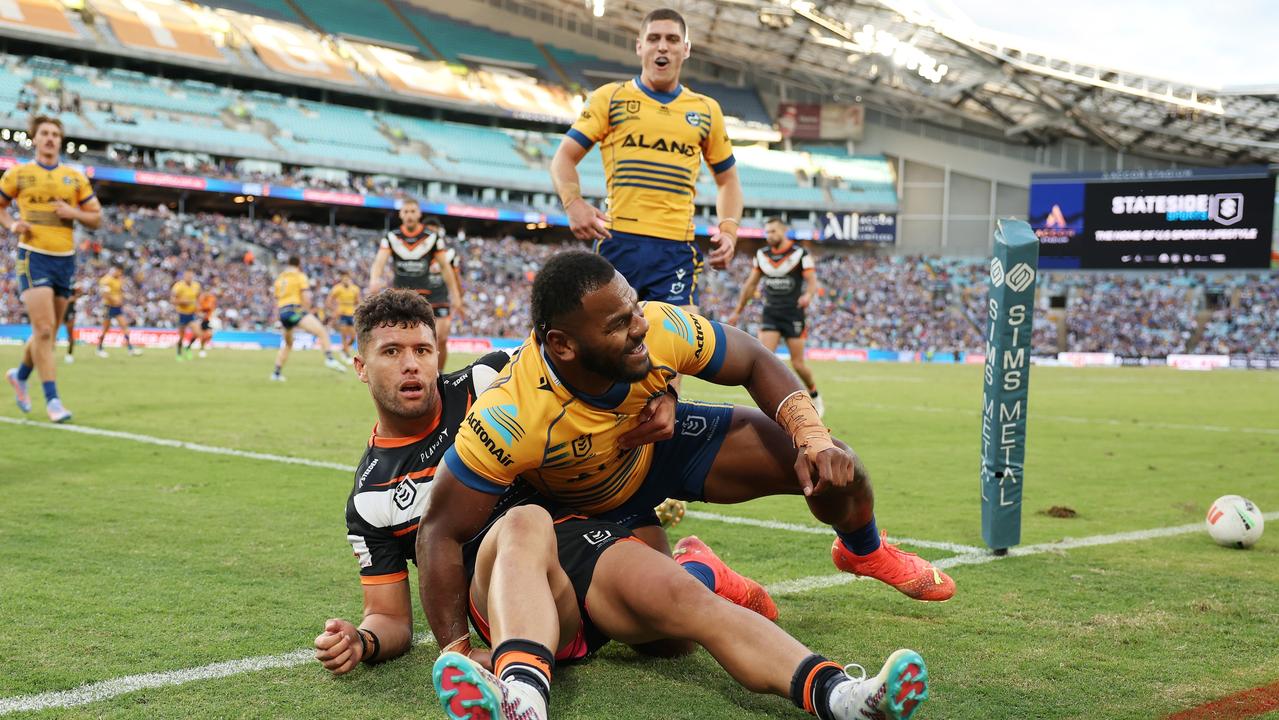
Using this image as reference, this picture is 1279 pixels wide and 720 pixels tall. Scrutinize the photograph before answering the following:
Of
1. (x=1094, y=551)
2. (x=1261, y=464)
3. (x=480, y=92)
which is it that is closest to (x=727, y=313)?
(x=480, y=92)

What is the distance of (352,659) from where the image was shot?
303 cm

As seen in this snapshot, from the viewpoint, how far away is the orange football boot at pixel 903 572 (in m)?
3.61

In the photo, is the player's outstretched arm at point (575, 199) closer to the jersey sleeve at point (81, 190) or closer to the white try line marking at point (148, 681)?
the white try line marking at point (148, 681)

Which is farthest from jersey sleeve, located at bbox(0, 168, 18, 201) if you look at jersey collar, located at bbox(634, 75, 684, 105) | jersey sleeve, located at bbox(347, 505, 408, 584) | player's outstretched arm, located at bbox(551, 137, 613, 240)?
jersey sleeve, located at bbox(347, 505, 408, 584)

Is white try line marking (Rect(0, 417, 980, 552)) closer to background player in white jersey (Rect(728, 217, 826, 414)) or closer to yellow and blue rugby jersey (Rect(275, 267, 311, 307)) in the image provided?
background player in white jersey (Rect(728, 217, 826, 414))

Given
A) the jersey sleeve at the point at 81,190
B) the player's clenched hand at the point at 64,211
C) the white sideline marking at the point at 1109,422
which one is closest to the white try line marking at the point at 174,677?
the player's clenched hand at the point at 64,211

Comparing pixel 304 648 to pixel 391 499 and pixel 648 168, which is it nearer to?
pixel 391 499

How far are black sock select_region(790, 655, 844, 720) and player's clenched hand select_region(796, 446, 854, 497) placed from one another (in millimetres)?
579

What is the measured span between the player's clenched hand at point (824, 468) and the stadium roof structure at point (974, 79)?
45.8 meters

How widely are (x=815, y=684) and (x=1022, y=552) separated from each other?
269cm

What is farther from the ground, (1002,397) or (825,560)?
(1002,397)

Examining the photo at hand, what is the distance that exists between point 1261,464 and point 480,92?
5239 cm

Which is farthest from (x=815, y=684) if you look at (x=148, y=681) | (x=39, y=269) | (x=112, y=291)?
(x=112, y=291)

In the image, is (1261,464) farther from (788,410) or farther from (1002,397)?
(788,410)
